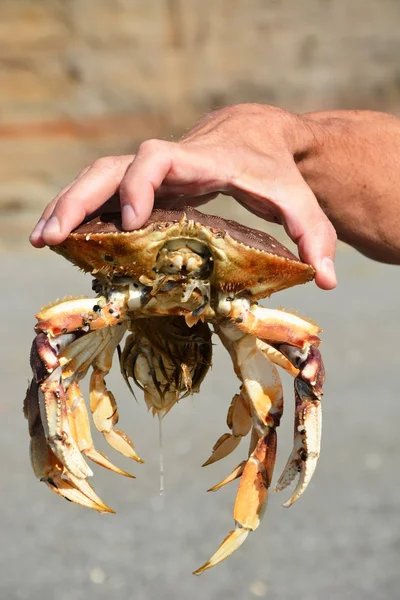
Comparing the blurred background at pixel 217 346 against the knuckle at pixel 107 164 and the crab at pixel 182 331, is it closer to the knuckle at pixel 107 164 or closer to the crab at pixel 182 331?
the crab at pixel 182 331

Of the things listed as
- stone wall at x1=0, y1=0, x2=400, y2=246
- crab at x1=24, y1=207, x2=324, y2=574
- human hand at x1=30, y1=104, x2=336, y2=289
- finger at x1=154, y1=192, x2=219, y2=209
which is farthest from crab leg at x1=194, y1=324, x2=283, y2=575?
stone wall at x1=0, y1=0, x2=400, y2=246

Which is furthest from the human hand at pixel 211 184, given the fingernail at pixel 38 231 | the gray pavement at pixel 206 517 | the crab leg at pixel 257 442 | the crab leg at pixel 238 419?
the gray pavement at pixel 206 517

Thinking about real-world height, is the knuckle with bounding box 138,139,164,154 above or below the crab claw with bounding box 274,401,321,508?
above

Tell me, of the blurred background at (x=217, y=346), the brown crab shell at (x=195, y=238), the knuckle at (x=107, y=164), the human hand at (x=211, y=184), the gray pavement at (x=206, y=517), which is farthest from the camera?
the blurred background at (x=217, y=346)

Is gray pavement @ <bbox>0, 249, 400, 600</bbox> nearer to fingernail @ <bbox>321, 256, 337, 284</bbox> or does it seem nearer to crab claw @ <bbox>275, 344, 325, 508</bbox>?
crab claw @ <bbox>275, 344, 325, 508</bbox>

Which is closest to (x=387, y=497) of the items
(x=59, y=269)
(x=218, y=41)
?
(x=59, y=269)

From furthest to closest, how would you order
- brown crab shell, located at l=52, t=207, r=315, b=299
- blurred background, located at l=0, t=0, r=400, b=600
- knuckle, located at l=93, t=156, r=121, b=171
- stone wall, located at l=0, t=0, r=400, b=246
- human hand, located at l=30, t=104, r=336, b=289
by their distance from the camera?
1. stone wall, located at l=0, t=0, r=400, b=246
2. blurred background, located at l=0, t=0, r=400, b=600
3. knuckle, located at l=93, t=156, r=121, b=171
4. human hand, located at l=30, t=104, r=336, b=289
5. brown crab shell, located at l=52, t=207, r=315, b=299
